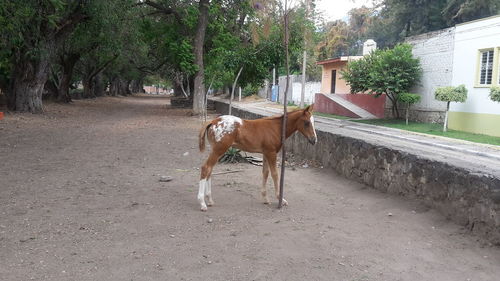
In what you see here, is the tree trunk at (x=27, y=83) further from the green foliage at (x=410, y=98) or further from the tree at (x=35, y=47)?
the green foliage at (x=410, y=98)

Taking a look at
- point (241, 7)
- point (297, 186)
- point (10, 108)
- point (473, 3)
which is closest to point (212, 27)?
point (241, 7)

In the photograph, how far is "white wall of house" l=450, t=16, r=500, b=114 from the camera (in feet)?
61.3

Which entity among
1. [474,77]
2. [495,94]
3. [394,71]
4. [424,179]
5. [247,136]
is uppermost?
[394,71]

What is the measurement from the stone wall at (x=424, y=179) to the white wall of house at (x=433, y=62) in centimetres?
1648

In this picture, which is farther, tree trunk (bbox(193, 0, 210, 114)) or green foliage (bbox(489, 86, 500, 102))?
tree trunk (bbox(193, 0, 210, 114))

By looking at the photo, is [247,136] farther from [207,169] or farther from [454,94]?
[454,94]

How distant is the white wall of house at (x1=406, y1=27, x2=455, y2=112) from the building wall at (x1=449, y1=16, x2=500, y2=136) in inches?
23.6

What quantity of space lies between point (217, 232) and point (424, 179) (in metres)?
2.76

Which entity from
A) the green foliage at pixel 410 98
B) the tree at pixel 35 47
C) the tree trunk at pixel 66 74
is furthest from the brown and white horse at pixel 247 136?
the tree trunk at pixel 66 74

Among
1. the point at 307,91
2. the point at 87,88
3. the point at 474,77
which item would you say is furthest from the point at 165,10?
the point at 87,88

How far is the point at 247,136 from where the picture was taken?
5.85 metres

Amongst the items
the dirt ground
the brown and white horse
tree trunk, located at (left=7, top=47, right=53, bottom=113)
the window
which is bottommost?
the dirt ground

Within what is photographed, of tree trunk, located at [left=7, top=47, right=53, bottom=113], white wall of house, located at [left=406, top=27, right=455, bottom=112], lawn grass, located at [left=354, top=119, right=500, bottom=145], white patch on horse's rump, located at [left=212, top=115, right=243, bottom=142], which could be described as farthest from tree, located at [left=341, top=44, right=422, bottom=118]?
white patch on horse's rump, located at [left=212, top=115, right=243, bottom=142]

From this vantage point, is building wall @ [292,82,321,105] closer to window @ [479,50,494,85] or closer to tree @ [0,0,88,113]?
window @ [479,50,494,85]
